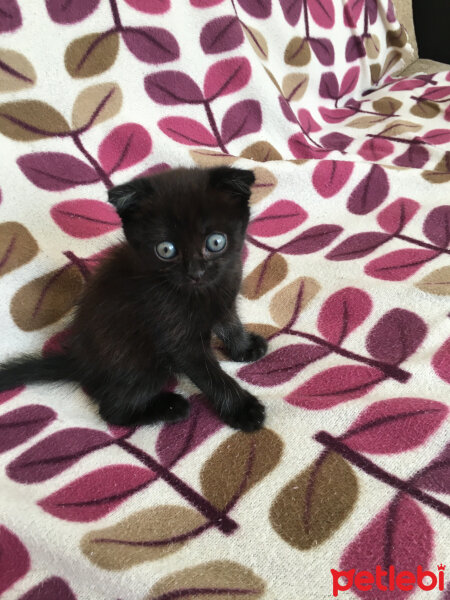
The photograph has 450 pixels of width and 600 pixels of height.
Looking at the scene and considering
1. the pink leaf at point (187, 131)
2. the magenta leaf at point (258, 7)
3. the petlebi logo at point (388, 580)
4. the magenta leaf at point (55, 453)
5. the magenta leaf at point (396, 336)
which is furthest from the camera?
the magenta leaf at point (258, 7)

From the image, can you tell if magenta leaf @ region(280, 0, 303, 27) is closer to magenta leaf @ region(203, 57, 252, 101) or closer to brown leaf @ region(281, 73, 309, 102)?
brown leaf @ region(281, 73, 309, 102)

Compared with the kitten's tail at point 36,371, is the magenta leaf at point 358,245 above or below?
below

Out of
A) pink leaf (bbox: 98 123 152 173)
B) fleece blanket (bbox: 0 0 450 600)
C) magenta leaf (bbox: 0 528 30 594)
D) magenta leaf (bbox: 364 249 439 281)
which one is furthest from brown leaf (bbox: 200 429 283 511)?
pink leaf (bbox: 98 123 152 173)

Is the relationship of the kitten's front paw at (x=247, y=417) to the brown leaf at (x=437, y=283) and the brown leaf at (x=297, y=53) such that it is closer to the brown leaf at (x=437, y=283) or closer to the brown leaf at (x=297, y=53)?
the brown leaf at (x=437, y=283)

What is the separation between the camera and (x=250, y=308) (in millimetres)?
1163

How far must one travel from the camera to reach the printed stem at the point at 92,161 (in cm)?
121

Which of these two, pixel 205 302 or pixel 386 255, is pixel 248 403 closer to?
pixel 205 302

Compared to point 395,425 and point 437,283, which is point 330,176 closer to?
point 437,283

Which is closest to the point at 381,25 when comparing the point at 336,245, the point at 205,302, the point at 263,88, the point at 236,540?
the point at 263,88

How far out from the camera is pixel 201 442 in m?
0.84

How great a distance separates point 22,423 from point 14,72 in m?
0.79

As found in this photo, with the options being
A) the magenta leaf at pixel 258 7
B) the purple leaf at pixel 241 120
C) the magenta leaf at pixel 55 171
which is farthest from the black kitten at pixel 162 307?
the magenta leaf at pixel 258 7

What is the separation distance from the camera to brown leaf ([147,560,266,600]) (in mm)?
617

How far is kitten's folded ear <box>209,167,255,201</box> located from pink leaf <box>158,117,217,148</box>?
2.02ft
